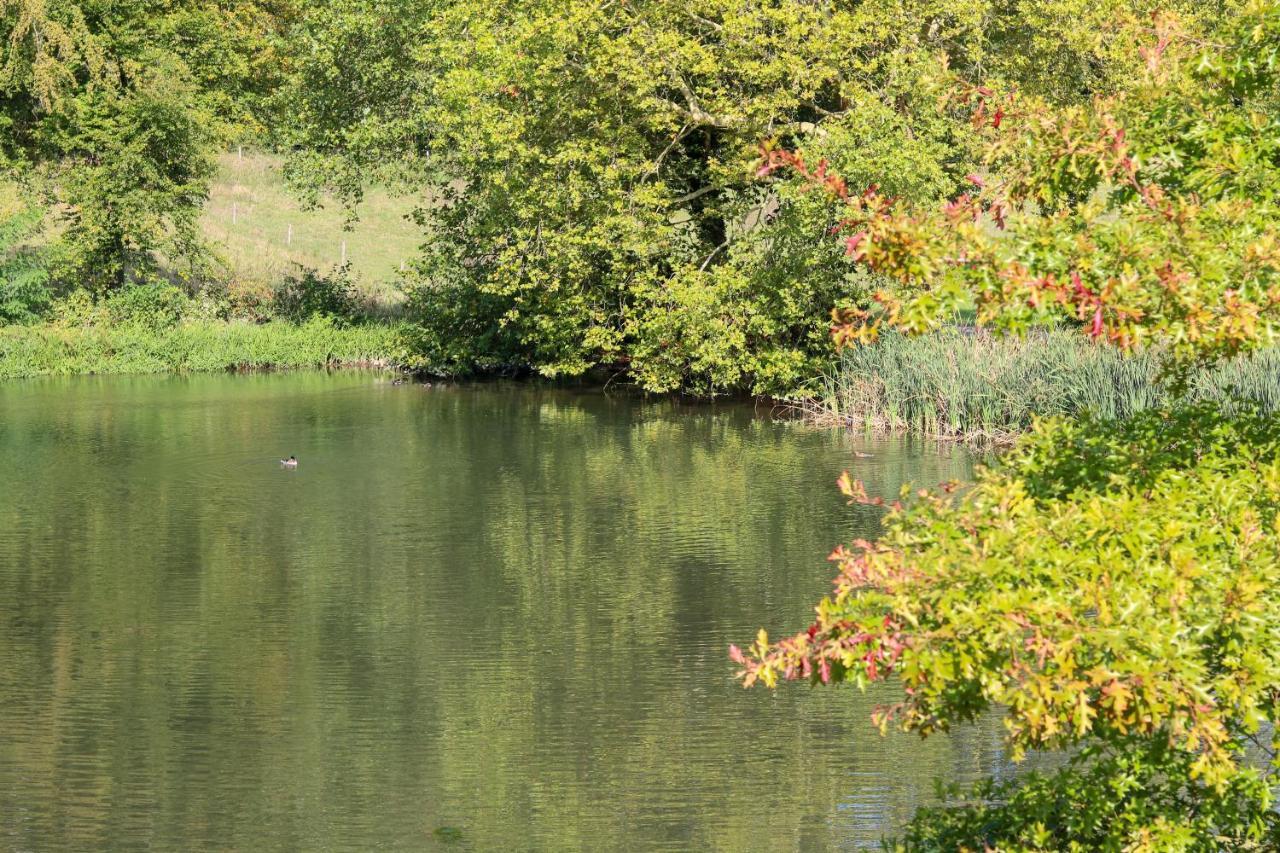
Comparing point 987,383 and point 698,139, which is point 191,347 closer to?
point 698,139

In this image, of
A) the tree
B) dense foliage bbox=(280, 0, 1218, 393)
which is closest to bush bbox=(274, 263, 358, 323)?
dense foliage bbox=(280, 0, 1218, 393)

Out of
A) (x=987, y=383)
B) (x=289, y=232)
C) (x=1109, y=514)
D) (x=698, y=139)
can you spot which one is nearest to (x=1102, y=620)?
(x=1109, y=514)

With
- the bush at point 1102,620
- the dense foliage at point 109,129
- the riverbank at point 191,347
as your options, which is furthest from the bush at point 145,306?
the bush at point 1102,620

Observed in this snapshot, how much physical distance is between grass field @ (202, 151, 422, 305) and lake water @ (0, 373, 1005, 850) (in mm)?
16309

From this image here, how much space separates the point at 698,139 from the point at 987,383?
26.7 feet

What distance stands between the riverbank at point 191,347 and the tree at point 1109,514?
28847 millimetres

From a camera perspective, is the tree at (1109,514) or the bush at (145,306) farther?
the bush at (145,306)

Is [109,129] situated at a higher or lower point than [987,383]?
higher

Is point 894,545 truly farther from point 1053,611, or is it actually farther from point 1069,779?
point 1069,779

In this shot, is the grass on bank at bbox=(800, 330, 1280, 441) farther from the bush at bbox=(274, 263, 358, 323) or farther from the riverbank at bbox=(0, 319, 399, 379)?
the bush at bbox=(274, 263, 358, 323)

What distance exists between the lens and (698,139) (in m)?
29.7

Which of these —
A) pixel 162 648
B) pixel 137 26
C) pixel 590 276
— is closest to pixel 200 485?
pixel 162 648

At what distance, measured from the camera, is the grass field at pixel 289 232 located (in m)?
41.1

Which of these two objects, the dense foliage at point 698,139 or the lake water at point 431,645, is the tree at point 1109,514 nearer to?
the lake water at point 431,645
